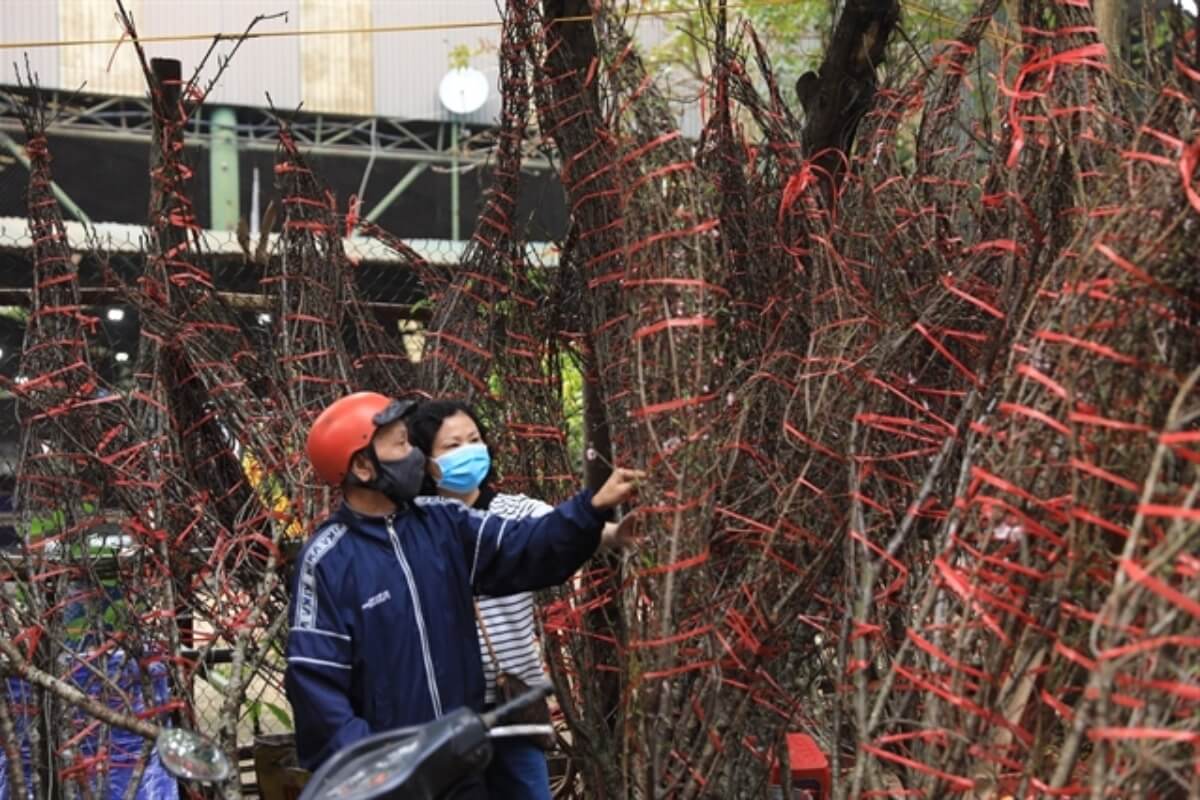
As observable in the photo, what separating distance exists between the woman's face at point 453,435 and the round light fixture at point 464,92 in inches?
382

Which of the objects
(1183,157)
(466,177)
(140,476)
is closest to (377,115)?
(466,177)

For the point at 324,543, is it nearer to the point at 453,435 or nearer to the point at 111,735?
the point at 453,435

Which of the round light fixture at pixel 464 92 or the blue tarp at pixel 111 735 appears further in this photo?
the round light fixture at pixel 464 92

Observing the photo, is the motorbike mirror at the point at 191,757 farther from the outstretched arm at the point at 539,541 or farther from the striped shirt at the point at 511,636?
the striped shirt at the point at 511,636

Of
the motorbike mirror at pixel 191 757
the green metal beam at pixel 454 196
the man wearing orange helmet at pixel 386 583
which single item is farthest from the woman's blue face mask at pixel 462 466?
the green metal beam at pixel 454 196

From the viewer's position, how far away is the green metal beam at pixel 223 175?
484 inches

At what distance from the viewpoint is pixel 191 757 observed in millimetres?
2496

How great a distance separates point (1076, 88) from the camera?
3.16 m

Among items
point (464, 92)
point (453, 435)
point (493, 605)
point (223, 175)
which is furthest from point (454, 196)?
point (493, 605)

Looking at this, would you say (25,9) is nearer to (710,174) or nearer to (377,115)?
(377,115)

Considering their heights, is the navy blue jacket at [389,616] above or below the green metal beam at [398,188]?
below

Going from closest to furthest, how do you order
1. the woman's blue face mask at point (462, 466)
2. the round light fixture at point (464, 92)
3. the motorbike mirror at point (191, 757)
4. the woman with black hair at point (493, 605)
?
the motorbike mirror at point (191, 757), the woman with black hair at point (493, 605), the woman's blue face mask at point (462, 466), the round light fixture at point (464, 92)

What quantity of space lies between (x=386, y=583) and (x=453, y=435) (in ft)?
2.68

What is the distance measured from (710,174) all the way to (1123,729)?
2.77 m
